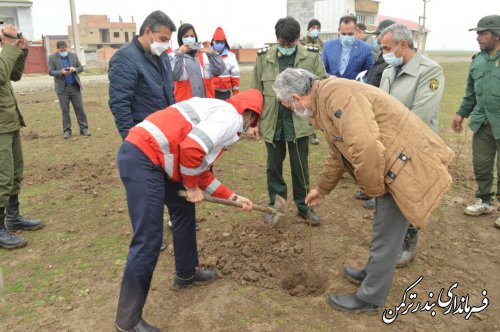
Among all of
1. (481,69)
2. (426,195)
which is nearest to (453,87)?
(481,69)

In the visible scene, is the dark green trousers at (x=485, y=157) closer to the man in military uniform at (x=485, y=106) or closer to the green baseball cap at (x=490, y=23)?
the man in military uniform at (x=485, y=106)

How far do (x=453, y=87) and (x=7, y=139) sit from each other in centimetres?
1781

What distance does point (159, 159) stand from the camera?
2.73 meters

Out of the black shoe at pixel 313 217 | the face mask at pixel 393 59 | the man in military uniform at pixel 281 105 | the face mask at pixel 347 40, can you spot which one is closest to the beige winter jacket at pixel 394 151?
the face mask at pixel 393 59

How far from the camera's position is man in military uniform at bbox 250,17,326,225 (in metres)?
4.43

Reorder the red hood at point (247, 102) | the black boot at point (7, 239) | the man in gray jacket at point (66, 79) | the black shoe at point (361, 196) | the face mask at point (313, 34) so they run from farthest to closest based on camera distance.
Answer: the man in gray jacket at point (66, 79) < the face mask at point (313, 34) < the black shoe at point (361, 196) < the black boot at point (7, 239) < the red hood at point (247, 102)

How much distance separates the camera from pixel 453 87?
57.3 ft

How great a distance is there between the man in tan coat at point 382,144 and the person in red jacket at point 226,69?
14.8 feet

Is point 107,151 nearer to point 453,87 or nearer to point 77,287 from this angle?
point 77,287

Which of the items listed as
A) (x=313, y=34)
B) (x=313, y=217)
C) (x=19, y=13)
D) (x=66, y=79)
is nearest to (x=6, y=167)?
(x=313, y=217)

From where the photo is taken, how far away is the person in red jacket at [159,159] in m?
2.66

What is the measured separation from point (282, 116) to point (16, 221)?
3.31 m

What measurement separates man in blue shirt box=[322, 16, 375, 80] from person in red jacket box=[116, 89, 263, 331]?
3474 mm

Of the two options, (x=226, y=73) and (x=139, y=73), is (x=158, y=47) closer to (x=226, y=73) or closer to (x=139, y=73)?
(x=139, y=73)
